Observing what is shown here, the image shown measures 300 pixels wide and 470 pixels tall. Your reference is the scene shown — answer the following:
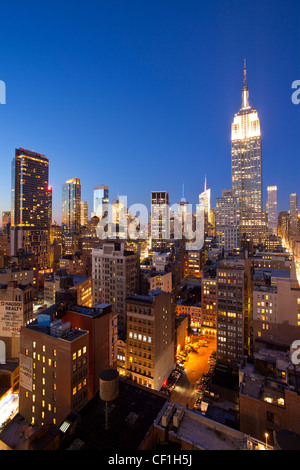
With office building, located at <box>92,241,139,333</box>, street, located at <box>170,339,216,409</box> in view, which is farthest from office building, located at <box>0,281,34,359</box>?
street, located at <box>170,339,216,409</box>

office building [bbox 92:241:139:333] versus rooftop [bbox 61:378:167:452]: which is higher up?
office building [bbox 92:241:139:333]

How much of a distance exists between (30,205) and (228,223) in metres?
129

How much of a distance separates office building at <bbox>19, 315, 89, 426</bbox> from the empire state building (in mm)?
142205

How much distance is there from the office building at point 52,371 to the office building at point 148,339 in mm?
15847

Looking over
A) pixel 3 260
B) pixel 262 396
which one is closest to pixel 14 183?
pixel 3 260

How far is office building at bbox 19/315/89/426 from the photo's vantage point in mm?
25547

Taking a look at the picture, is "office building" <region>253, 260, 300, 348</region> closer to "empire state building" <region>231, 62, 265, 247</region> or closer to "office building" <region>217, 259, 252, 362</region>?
"office building" <region>217, 259, 252, 362</region>

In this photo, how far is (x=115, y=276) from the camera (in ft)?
187

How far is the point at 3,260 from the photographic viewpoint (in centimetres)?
10988

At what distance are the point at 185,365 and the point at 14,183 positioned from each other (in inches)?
5998

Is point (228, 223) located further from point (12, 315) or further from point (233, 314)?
point (12, 315)

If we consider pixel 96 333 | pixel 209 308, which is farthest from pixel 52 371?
pixel 209 308

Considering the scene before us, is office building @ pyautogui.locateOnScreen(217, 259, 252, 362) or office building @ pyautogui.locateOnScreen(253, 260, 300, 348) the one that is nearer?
office building @ pyautogui.locateOnScreen(253, 260, 300, 348)

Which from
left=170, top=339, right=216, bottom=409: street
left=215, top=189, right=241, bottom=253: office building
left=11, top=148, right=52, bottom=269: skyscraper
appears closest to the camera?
left=170, top=339, right=216, bottom=409: street
